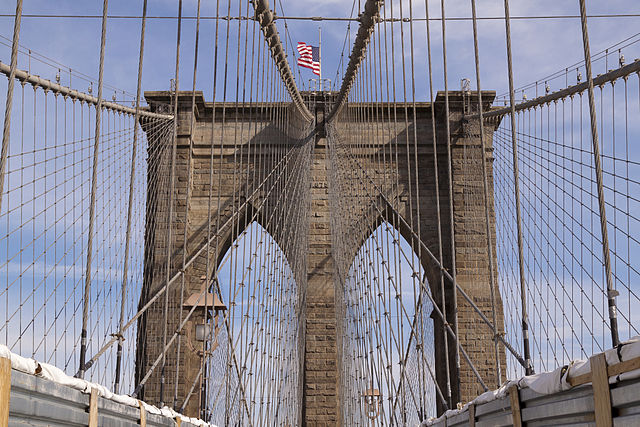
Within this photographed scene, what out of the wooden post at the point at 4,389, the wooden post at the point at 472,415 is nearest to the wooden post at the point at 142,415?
the wooden post at the point at 472,415

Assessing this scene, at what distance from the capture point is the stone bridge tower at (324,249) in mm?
13203

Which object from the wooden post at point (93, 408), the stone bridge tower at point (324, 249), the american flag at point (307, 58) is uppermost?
the american flag at point (307, 58)

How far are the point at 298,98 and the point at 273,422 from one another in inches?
227

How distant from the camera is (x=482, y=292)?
1352 centimetres

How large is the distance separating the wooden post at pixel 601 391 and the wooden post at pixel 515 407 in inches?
37.0

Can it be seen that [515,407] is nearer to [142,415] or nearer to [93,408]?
[93,408]

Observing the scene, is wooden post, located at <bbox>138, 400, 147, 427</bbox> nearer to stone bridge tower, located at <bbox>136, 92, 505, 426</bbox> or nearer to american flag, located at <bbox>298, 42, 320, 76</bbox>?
stone bridge tower, located at <bbox>136, 92, 505, 426</bbox>

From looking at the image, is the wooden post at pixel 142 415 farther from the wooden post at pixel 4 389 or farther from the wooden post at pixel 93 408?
the wooden post at pixel 4 389

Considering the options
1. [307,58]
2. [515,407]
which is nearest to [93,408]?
[515,407]

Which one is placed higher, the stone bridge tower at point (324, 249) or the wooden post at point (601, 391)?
the stone bridge tower at point (324, 249)

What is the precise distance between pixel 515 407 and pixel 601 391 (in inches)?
40.3

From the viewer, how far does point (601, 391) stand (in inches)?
98.7

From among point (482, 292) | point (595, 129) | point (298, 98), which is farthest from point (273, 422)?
point (595, 129)

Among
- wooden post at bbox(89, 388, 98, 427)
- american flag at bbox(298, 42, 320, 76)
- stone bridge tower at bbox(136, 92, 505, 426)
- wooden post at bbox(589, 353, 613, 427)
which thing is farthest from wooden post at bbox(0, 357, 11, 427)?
american flag at bbox(298, 42, 320, 76)
